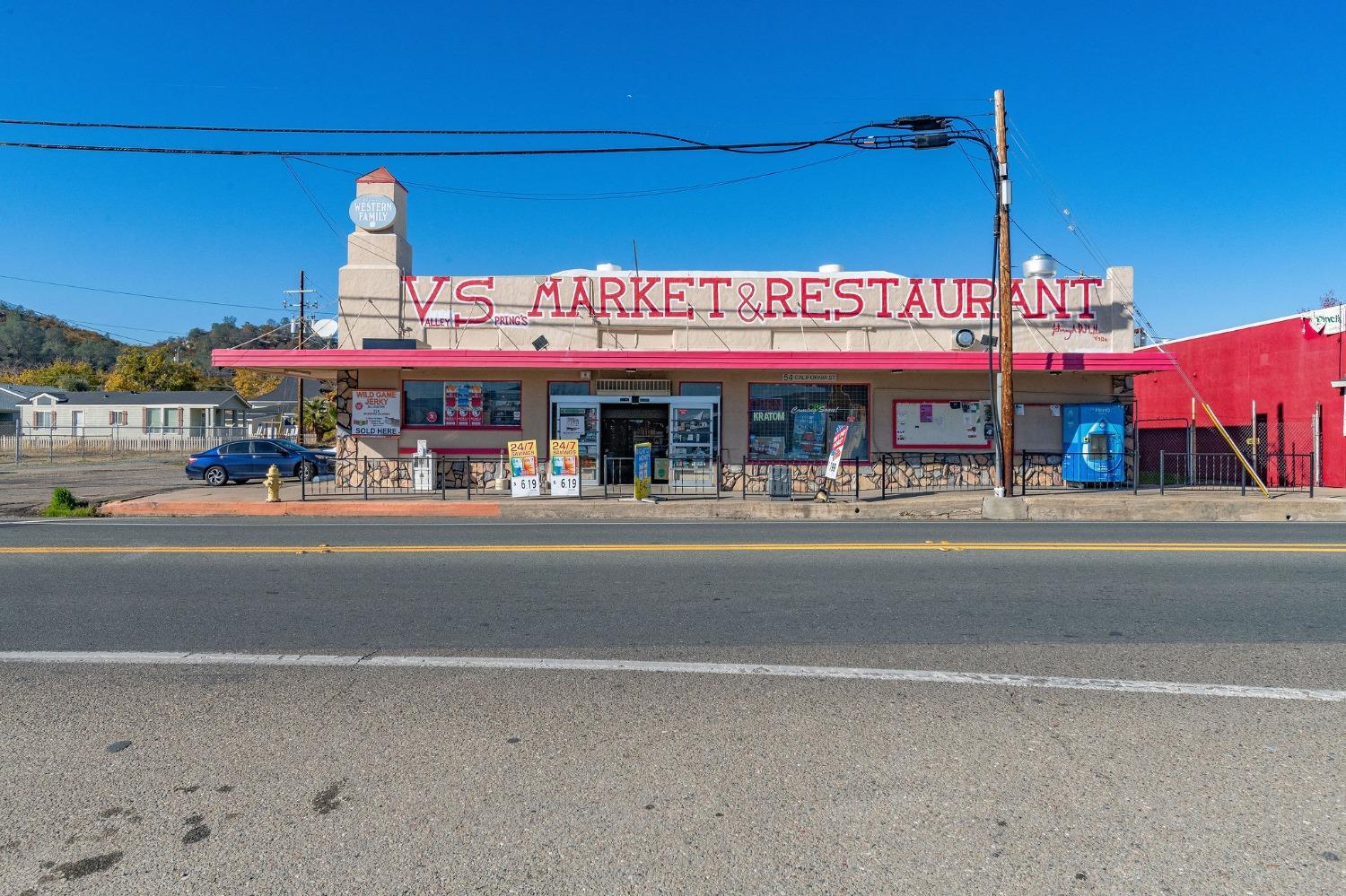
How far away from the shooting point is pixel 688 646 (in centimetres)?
607

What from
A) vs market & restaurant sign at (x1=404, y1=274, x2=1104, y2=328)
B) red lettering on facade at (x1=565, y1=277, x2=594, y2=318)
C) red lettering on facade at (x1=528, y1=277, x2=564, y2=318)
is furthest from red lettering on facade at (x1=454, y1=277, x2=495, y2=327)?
red lettering on facade at (x1=565, y1=277, x2=594, y2=318)

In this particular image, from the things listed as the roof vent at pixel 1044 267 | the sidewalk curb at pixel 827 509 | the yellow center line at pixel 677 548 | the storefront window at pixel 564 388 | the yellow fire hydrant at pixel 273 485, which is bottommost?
the yellow center line at pixel 677 548

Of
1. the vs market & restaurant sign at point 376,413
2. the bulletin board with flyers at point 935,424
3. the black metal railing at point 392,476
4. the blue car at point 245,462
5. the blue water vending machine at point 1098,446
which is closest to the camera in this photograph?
the blue water vending machine at point 1098,446

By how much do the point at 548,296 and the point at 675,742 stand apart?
17360mm

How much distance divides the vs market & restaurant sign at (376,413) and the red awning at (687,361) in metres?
1.20

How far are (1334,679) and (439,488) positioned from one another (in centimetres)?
1780

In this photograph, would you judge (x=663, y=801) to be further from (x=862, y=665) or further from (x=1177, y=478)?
(x=1177, y=478)

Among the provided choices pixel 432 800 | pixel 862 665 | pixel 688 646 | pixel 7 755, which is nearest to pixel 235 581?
pixel 7 755

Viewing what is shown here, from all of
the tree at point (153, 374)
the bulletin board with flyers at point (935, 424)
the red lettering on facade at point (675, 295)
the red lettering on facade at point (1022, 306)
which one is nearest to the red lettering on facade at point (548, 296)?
the red lettering on facade at point (675, 295)

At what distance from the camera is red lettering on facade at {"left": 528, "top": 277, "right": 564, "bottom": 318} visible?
20.5 metres

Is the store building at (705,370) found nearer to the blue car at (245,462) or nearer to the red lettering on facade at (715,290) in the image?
the red lettering on facade at (715,290)

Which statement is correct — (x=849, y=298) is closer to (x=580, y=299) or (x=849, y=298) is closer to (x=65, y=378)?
(x=580, y=299)

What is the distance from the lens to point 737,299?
67.8ft

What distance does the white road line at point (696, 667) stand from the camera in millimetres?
5086
